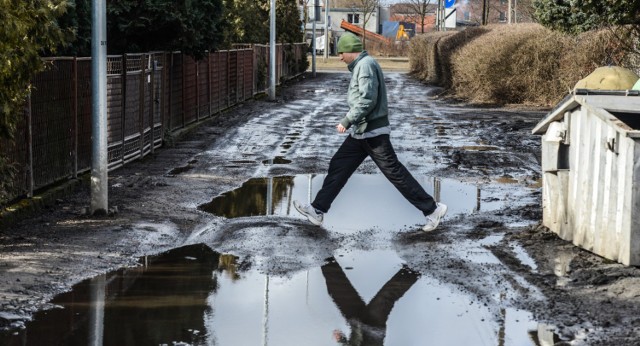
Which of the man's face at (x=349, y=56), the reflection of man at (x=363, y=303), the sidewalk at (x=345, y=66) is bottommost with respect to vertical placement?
the reflection of man at (x=363, y=303)

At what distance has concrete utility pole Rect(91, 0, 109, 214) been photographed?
1044cm

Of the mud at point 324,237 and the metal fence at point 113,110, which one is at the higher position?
the metal fence at point 113,110

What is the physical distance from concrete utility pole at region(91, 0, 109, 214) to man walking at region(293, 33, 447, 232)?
6.39 feet

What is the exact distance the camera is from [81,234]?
9734 mm

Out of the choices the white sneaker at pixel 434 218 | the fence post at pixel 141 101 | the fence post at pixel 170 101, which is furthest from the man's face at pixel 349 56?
the fence post at pixel 170 101

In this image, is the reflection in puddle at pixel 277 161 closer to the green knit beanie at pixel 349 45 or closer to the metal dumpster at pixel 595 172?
the green knit beanie at pixel 349 45

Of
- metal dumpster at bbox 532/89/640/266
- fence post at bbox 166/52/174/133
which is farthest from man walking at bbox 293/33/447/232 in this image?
fence post at bbox 166/52/174/133

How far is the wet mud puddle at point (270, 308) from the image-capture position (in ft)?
21.0

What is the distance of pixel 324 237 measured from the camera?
32.4ft

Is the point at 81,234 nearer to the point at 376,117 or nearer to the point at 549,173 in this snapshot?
the point at 376,117

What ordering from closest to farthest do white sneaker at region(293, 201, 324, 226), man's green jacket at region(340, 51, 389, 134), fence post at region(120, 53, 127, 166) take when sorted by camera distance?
1. man's green jacket at region(340, 51, 389, 134)
2. white sneaker at region(293, 201, 324, 226)
3. fence post at region(120, 53, 127, 166)

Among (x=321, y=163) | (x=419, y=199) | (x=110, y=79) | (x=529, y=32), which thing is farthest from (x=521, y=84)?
(x=419, y=199)

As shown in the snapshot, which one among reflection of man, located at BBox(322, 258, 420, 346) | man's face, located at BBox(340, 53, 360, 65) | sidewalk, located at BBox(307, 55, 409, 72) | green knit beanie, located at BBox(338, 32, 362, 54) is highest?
green knit beanie, located at BBox(338, 32, 362, 54)

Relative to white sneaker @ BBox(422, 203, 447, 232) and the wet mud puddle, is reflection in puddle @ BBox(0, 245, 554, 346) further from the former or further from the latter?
white sneaker @ BBox(422, 203, 447, 232)
